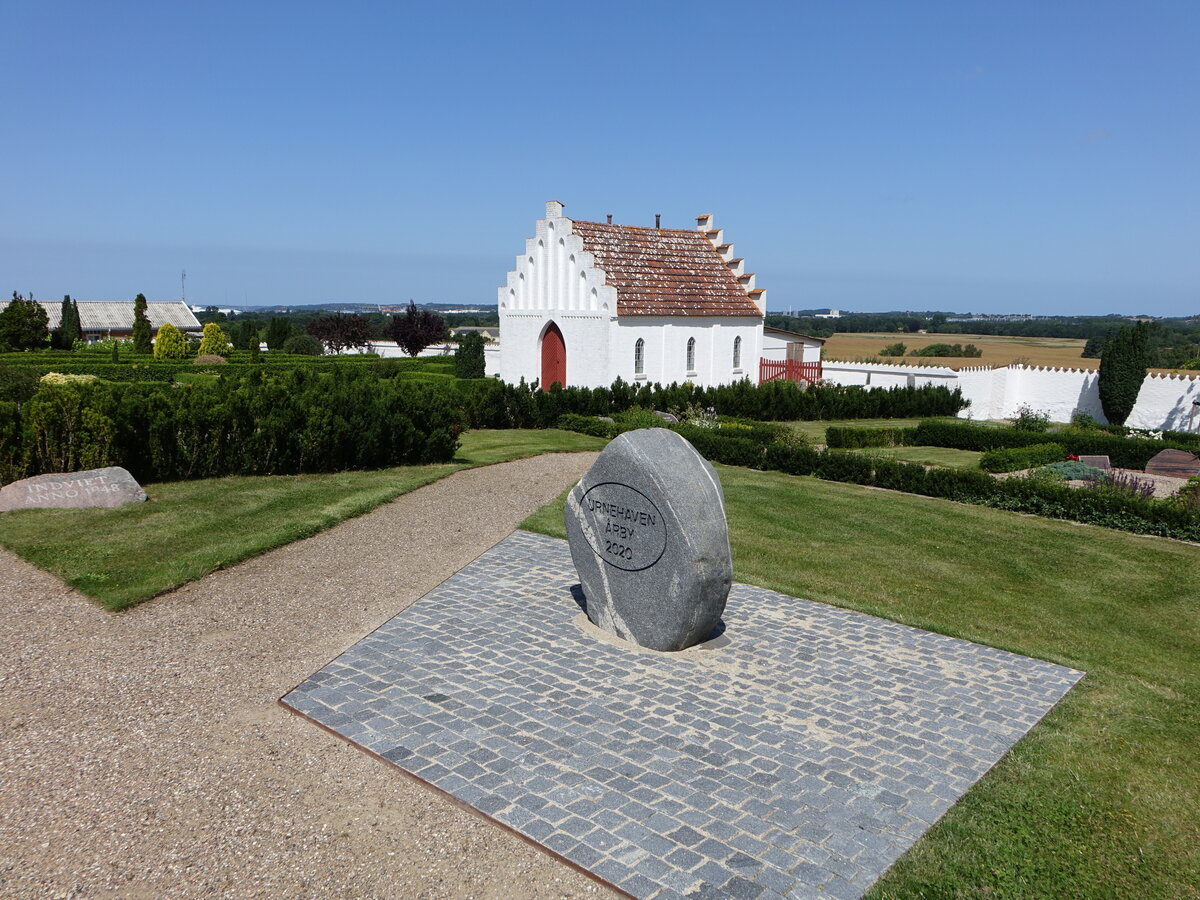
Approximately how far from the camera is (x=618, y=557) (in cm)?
954

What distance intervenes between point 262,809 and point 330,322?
236 ft

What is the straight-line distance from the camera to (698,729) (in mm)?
7625

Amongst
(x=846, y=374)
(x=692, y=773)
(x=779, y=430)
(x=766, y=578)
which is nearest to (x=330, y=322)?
(x=846, y=374)

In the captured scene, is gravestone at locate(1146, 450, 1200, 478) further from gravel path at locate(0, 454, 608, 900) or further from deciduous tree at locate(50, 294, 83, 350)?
deciduous tree at locate(50, 294, 83, 350)

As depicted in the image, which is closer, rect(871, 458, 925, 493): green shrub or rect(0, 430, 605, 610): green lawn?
rect(0, 430, 605, 610): green lawn

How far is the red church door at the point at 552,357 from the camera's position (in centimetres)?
3334

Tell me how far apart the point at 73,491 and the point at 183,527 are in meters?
2.49

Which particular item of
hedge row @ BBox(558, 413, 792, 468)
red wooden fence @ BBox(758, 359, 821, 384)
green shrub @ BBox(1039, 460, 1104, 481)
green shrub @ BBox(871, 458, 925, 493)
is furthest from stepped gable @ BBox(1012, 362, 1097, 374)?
green shrub @ BBox(871, 458, 925, 493)

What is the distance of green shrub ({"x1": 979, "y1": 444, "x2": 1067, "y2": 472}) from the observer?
2175 centimetres

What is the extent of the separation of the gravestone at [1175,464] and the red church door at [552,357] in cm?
1937

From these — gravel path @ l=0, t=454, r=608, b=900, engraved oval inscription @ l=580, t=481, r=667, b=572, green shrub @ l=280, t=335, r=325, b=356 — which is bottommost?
gravel path @ l=0, t=454, r=608, b=900

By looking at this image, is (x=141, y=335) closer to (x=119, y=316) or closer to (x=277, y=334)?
(x=277, y=334)

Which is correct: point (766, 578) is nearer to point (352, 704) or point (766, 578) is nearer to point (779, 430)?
point (352, 704)

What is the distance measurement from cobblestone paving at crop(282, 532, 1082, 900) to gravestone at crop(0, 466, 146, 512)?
23.0ft
